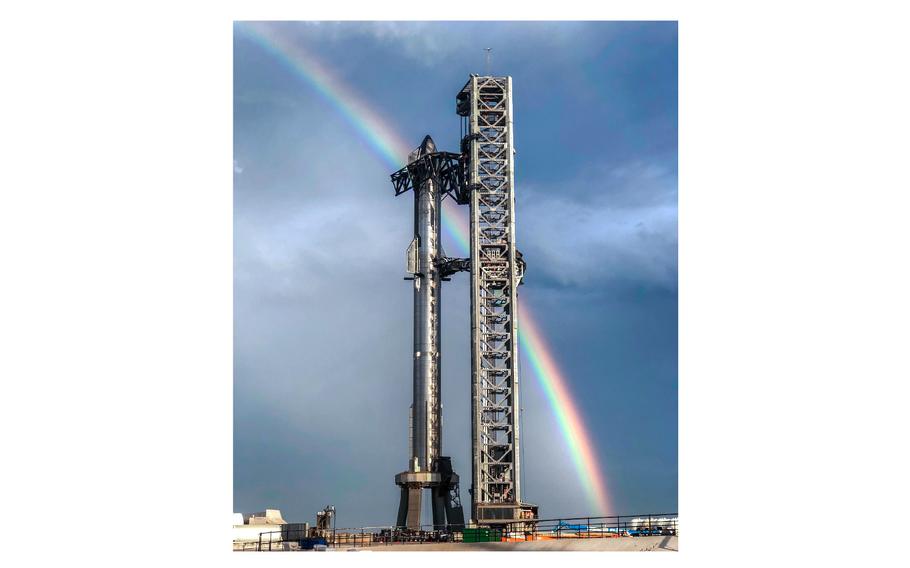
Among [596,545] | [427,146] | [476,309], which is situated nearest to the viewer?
[596,545]

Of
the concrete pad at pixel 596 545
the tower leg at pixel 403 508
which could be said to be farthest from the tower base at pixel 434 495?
the concrete pad at pixel 596 545

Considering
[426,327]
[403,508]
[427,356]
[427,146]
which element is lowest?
[403,508]

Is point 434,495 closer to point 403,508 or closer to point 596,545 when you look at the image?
point 403,508

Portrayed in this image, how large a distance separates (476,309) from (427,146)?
14858 millimetres

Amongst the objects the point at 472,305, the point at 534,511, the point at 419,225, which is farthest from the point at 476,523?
the point at 419,225

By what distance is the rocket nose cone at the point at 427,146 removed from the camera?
232ft

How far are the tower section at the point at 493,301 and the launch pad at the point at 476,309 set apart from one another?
0.21 feet

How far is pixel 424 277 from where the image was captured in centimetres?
6919

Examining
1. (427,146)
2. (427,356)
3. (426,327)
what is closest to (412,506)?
(427,356)

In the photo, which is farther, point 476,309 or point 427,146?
point 427,146

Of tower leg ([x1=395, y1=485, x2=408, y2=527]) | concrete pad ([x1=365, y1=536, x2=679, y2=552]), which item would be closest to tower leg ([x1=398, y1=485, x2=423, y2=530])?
tower leg ([x1=395, y1=485, x2=408, y2=527])

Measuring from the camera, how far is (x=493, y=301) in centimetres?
6288

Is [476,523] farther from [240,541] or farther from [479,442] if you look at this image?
[240,541]

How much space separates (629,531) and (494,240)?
19.7 metres
